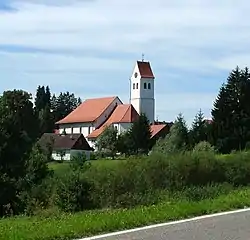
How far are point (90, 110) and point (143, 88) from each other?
1248 centimetres

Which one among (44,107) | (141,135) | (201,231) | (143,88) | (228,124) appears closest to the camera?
(201,231)

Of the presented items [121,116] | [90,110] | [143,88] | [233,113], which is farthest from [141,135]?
[90,110]

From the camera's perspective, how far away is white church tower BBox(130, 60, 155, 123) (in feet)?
439

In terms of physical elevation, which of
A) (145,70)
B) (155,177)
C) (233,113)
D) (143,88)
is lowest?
(155,177)

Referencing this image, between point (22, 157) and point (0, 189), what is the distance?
19.9 ft

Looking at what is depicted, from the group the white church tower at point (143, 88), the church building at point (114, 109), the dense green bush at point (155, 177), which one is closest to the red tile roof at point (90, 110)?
the church building at point (114, 109)

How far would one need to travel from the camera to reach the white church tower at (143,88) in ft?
439

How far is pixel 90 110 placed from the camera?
137m

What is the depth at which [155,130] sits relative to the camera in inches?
4126

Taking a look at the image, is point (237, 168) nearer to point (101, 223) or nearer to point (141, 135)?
point (101, 223)

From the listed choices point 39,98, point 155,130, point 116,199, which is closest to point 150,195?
point 116,199

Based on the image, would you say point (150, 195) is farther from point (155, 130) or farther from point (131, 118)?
point (131, 118)

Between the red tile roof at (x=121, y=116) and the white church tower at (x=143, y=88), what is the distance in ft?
13.8

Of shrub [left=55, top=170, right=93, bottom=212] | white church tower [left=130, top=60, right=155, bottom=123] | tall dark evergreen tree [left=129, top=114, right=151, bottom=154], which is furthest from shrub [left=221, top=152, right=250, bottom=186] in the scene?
white church tower [left=130, top=60, right=155, bottom=123]
